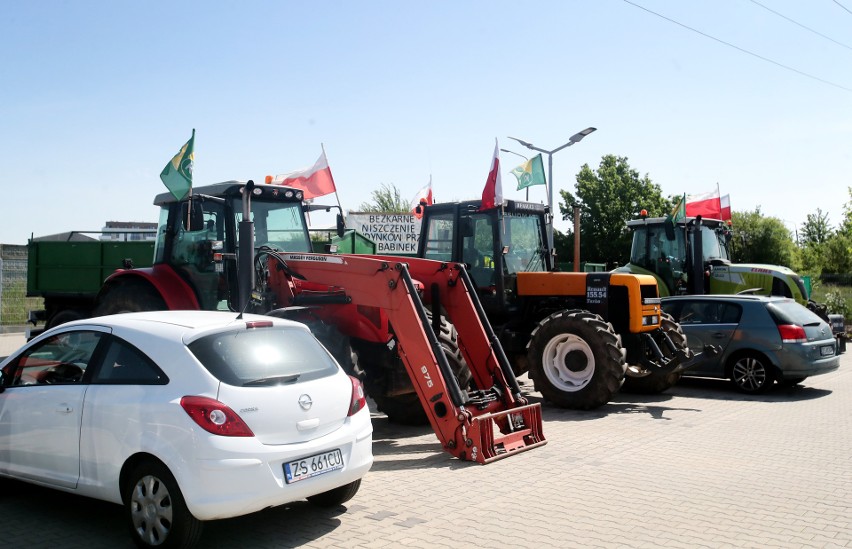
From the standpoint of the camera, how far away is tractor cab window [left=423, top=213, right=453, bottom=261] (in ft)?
37.8

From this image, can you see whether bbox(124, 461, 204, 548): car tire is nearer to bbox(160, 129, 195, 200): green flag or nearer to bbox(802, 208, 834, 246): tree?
bbox(160, 129, 195, 200): green flag

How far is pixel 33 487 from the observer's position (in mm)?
6758

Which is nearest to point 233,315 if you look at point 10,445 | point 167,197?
point 10,445

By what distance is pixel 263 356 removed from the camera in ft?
18.0

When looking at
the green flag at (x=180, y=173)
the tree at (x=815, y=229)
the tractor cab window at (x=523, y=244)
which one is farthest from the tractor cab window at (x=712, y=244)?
the tree at (x=815, y=229)

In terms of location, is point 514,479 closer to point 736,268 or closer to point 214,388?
point 214,388

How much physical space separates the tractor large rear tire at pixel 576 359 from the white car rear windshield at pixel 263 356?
16.2 feet

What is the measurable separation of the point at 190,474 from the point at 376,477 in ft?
8.16

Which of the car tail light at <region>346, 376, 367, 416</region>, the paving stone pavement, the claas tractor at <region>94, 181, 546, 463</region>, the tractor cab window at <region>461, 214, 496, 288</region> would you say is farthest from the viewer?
the tractor cab window at <region>461, 214, 496, 288</region>

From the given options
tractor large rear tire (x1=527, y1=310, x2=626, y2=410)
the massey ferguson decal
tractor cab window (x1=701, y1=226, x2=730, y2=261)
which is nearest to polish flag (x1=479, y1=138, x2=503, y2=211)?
tractor large rear tire (x1=527, y1=310, x2=626, y2=410)

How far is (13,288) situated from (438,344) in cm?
1941

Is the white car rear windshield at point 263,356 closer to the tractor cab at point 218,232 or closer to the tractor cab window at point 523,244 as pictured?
the tractor cab at point 218,232

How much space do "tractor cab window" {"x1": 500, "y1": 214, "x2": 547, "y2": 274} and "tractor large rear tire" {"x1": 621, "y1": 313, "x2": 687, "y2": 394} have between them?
1.96 m

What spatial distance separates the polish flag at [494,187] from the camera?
10297mm
